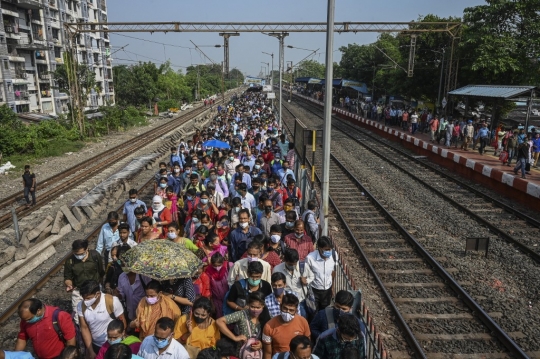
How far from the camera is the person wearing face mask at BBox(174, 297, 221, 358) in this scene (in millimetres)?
4039

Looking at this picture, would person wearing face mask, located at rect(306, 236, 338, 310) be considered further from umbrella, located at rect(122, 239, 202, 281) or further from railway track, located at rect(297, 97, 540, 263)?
railway track, located at rect(297, 97, 540, 263)

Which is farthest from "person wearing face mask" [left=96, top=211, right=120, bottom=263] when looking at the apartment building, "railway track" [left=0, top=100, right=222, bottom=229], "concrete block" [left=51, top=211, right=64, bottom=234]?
the apartment building

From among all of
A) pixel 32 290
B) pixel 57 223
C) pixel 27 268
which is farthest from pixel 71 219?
pixel 32 290

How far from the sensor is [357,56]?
56969 millimetres

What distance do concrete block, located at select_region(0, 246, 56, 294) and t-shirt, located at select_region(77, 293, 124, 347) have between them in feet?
14.2

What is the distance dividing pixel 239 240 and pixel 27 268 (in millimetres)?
4897

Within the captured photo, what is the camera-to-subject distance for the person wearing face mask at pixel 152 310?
4.37 meters

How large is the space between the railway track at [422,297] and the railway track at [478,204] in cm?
222

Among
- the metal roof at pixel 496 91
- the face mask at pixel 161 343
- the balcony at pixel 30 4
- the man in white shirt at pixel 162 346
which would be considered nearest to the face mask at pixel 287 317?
the man in white shirt at pixel 162 346

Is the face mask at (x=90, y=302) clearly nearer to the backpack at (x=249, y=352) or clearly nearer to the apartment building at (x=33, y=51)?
the backpack at (x=249, y=352)

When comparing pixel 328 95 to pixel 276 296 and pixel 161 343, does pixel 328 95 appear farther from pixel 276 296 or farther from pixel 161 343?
pixel 161 343

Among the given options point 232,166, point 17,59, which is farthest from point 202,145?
point 17,59

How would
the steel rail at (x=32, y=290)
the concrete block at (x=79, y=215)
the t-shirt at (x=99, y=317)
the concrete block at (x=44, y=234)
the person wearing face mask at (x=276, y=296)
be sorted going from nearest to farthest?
the t-shirt at (x=99, y=317), the person wearing face mask at (x=276, y=296), the steel rail at (x=32, y=290), the concrete block at (x=44, y=234), the concrete block at (x=79, y=215)

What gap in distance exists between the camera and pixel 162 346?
146 inches
